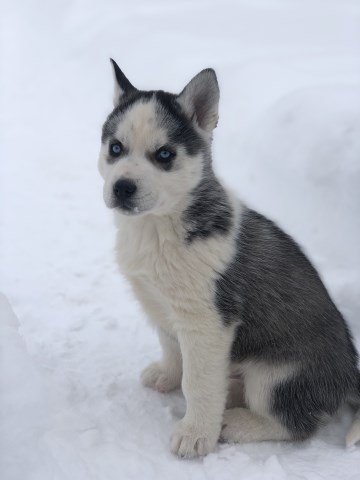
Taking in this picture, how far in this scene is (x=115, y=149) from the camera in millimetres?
3424

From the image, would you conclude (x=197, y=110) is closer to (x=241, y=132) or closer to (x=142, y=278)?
(x=142, y=278)

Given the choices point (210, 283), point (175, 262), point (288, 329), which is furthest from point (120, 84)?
point (288, 329)

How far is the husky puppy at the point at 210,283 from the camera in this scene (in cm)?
337

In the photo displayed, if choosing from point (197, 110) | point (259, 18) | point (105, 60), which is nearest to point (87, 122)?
point (105, 60)

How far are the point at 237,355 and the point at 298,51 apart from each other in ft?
22.2

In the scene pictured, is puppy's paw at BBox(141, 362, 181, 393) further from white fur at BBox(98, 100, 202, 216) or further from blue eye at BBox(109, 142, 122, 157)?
blue eye at BBox(109, 142, 122, 157)

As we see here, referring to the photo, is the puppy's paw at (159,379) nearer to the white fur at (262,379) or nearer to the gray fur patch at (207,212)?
the white fur at (262,379)

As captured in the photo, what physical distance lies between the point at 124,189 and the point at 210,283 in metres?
0.79

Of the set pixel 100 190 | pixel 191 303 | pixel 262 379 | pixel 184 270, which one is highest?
pixel 184 270

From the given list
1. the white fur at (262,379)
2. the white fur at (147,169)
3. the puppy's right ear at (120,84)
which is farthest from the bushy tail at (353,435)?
the puppy's right ear at (120,84)

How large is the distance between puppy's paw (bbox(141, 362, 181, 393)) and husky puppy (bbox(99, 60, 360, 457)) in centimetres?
42

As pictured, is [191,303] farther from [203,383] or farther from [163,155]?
[163,155]

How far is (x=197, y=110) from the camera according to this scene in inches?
143

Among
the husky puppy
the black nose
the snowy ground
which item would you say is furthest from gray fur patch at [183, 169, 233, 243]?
the snowy ground
